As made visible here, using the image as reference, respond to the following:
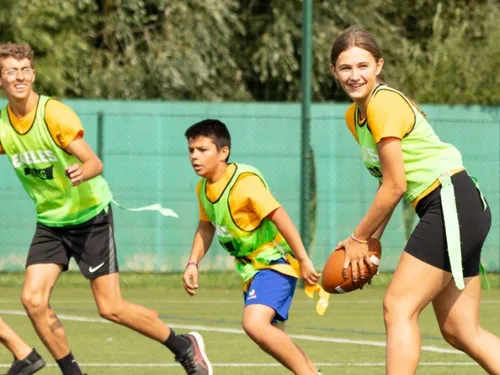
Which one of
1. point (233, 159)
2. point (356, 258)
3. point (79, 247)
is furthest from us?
point (233, 159)

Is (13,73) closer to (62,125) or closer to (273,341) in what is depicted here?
(62,125)

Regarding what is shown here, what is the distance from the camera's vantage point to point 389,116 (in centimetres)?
608

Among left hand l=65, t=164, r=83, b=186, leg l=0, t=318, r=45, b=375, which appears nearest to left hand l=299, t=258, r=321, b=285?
left hand l=65, t=164, r=83, b=186

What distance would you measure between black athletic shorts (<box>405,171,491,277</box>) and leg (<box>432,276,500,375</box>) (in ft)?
0.33

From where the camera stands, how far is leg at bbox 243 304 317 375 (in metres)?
7.11

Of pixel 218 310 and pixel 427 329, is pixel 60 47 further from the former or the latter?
pixel 427 329

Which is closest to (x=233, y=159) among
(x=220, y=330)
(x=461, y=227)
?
(x=220, y=330)

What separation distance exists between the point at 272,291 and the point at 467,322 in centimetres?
132

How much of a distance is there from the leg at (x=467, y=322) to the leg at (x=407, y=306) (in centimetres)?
20

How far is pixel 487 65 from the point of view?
18.2 metres

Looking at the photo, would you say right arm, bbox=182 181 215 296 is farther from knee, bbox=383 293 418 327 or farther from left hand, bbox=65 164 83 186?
knee, bbox=383 293 418 327

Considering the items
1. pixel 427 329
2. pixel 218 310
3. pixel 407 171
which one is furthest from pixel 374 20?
pixel 407 171

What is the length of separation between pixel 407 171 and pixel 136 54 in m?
13.2

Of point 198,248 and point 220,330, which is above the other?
point 198,248
